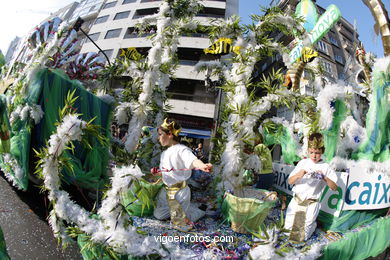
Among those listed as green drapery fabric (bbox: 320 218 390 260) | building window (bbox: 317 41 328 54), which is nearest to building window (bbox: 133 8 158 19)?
building window (bbox: 317 41 328 54)

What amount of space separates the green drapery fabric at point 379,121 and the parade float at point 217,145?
15mm

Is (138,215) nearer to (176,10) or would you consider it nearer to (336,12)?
(176,10)

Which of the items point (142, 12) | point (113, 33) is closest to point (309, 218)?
point (113, 33)

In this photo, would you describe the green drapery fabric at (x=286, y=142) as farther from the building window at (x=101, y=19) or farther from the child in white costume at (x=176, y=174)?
the building window at (x=101, y=19)

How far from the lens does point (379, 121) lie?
3.25 meters

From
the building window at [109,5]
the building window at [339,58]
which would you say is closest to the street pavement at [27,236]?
the building window at [339,58]

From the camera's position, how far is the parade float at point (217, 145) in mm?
1998

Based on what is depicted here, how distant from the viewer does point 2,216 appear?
344 cm

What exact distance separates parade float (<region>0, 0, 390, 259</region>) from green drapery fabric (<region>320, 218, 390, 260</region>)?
0.01 metres

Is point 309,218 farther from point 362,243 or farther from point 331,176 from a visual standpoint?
point 362,243

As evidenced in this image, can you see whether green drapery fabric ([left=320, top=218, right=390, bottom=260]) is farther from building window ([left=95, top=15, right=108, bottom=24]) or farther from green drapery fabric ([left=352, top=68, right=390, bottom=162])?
building window ([left=95, top=15, right=108, bottom=24])

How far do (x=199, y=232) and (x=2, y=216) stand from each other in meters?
3.05

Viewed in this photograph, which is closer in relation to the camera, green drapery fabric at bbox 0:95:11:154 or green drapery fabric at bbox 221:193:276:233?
green drapery fabric at bbox 221:193:276:233

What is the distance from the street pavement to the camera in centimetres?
268
